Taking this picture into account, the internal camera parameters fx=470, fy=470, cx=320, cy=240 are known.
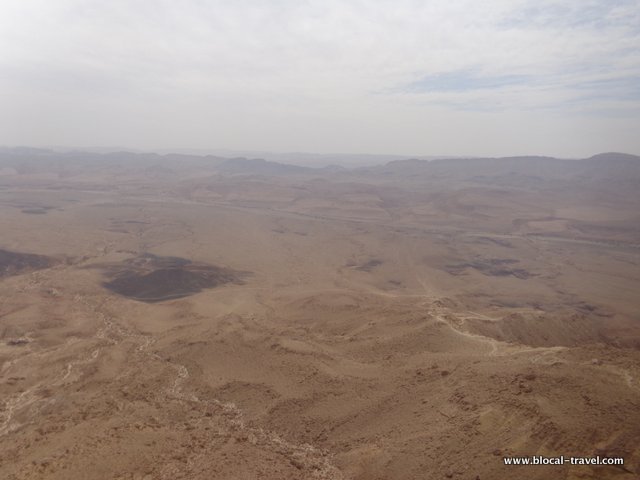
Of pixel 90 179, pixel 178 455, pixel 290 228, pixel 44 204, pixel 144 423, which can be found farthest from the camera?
pixel 90 179

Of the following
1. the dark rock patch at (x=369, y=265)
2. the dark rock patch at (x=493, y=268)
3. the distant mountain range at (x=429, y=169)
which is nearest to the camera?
the dark rock patch at (x=493, y=268)

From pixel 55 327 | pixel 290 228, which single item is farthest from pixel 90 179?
pixel 55 327

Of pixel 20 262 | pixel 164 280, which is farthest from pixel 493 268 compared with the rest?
pixel 20 262

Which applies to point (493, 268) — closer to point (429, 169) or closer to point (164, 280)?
point (164, 280)

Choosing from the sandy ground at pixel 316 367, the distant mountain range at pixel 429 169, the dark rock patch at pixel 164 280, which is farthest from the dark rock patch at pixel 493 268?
the distant mountain range at pixel 429 169

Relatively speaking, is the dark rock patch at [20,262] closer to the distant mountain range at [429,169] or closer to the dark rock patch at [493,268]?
the dark rock patch at [493,268]

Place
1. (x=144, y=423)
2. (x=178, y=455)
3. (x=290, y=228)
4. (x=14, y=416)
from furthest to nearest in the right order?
(x=290, y=228) < (x=14, y=416) < (x=144, y=423) < (x=178, y=455)

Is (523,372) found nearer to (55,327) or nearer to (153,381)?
(153,381)

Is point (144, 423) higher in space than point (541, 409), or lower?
lower

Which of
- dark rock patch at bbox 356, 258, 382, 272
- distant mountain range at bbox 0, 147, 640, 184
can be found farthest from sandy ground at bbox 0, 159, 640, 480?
distant mountain range at bbox 0, 147, 640, 184
